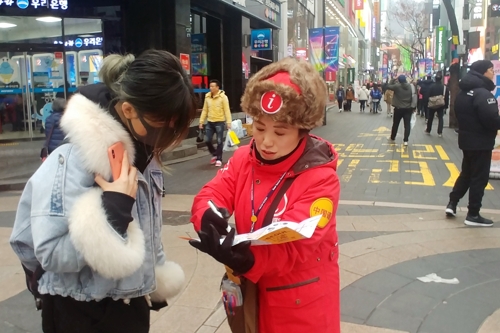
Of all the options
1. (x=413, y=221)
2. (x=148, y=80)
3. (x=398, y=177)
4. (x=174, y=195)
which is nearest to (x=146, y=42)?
(x=174, y=195)

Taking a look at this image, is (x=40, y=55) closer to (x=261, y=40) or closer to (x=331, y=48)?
(x=261, y=40)

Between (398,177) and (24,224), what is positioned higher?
(24,224)

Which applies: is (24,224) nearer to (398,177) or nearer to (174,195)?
(174,195)

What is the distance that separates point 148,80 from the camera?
5.20 ft

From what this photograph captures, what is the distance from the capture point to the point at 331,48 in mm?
22656

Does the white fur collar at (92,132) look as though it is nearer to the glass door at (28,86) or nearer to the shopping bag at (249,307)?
the shopping bag at (249,307)

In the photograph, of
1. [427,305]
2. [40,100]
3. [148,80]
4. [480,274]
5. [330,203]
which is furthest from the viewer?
[40,100]

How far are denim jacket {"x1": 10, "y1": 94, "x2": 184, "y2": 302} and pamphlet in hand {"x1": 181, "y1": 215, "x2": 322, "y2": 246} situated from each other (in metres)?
0.35

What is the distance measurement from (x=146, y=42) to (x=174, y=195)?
619cm

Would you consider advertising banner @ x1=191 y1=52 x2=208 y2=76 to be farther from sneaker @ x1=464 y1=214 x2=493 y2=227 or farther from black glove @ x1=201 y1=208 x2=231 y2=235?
black glove @ x1=201 y1=208 x2=231 y2=235

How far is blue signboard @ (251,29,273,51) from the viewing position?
62.6 ft

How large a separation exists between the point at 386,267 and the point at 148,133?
11.2 ft

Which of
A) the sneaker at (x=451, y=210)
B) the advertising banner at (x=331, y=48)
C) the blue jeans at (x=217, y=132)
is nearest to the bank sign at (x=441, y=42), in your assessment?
the advertising banner at (x=331, y=48)

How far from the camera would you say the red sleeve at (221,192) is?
1.90m
